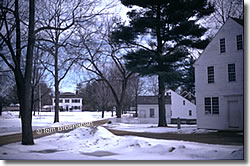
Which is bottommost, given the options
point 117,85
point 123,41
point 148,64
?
point 117,85

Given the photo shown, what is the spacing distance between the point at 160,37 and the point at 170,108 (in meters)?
3.17

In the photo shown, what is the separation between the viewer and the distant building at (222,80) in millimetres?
6332

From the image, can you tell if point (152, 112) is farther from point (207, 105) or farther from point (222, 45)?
point (222, 45)

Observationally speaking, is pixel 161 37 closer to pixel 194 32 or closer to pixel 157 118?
pixel 194 32

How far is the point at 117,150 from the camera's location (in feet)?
19.1

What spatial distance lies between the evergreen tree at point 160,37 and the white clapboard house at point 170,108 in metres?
0.69

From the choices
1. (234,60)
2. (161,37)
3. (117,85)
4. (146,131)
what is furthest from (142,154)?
(117,85)

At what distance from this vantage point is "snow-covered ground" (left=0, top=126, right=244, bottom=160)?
5.28m

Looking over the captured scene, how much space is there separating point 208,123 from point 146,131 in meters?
2.43

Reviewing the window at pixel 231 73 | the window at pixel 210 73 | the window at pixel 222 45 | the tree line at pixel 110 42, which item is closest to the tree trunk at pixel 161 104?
the tree line at pixel 110 42

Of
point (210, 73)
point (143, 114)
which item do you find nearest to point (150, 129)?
point (143, 114)

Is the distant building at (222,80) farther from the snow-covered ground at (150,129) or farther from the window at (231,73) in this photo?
the snow-covered ground at (150,129)

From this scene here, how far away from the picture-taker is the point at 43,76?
34.2 ft

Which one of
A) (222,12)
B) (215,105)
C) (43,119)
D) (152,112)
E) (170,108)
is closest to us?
(222,12)
